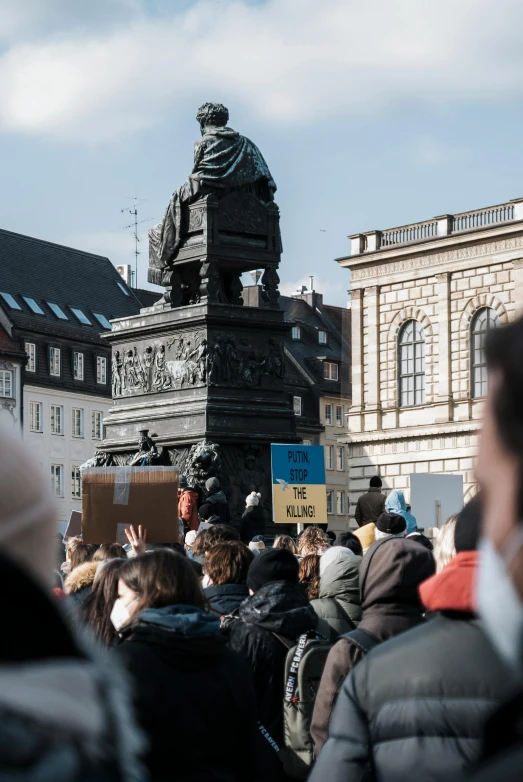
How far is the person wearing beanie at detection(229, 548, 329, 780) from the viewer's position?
22.5 ft

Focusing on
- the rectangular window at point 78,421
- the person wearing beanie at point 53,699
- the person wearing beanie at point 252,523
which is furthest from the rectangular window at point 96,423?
the person wearing beanie at point 53,699

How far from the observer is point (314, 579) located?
896 centimetres

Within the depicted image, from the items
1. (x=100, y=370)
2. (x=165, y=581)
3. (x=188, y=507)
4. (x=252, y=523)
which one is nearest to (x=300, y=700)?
(x=165, y=581)

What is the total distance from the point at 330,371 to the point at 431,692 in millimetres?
90082

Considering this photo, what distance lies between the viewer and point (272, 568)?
7.03 metres

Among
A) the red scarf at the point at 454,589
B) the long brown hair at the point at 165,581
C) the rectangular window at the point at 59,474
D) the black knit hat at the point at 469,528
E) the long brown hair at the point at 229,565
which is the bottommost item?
the rectangular window at the point at 59,474

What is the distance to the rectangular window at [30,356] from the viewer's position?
7712cm

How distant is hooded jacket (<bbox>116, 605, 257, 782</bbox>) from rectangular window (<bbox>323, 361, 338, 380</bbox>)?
289ft

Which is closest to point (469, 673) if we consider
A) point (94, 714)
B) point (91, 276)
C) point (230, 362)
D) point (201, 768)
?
point (201, 768)

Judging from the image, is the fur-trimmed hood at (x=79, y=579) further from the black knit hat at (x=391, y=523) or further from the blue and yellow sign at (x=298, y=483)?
the blue and yellow sign at (x=298, y=483)

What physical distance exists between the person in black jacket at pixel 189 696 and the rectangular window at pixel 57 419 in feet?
252

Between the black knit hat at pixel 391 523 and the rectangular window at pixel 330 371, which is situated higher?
the rectangular window at pixel 330 371

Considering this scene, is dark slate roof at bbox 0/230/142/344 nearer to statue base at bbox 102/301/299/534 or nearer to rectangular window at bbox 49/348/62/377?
rectangular window at bbox 49/348/62/377

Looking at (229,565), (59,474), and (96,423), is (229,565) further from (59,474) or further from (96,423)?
(96,423)
